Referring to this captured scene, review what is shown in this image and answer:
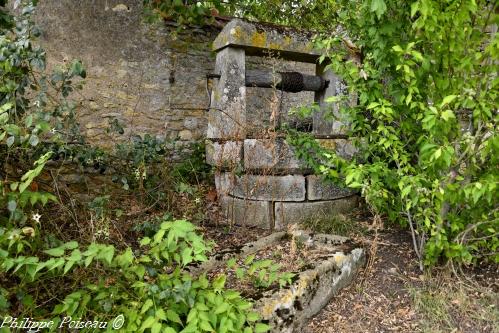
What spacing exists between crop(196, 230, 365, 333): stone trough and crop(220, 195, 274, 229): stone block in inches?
18.0

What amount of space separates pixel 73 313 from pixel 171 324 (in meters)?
0.42

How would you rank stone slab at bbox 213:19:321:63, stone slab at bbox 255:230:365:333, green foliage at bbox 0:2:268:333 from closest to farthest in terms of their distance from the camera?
green foliage at bbox 0:2:268:333 → stone slab at bbox 255:230:365:333 → stone slab at bbox 213:19:321:63

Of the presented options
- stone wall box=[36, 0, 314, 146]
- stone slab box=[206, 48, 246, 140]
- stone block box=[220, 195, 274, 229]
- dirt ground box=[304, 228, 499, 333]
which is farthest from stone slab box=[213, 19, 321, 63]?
dirt ground box=[304, 228, 499, 333]

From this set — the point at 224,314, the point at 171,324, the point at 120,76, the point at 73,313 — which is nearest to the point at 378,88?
the point at 224,314

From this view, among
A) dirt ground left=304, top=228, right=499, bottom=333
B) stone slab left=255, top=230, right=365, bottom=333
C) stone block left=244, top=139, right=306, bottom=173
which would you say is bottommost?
dirt ground left=304, top=228, right=499, bottom=333

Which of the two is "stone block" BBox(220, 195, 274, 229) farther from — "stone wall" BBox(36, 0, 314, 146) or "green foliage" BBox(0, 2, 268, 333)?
"green foliage" BBox(0, 2, 268, 333)

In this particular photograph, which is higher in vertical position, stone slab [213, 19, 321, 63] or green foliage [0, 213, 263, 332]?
stone slab [213, 19, 321, 63]

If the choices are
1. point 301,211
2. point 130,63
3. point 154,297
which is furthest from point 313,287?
point 130,63

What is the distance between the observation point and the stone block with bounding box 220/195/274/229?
3506 millimetres

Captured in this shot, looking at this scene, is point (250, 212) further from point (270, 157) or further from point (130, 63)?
point (130, 63)

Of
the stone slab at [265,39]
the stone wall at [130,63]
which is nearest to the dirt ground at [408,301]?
the stone slab at [265,39]

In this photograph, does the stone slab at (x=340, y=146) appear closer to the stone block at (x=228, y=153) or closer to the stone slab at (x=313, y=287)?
the stone block at (x=228, y=153)

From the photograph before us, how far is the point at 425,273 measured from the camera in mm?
2633

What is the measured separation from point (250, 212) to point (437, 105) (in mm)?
1971
